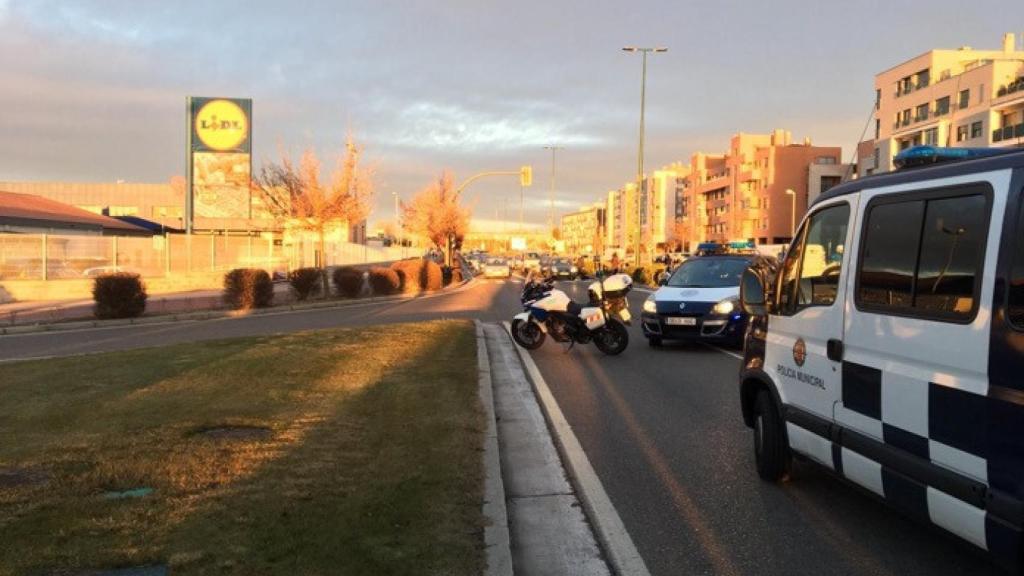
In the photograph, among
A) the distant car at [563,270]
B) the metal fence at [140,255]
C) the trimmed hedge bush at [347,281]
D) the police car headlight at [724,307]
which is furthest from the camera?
the trimmed hedge bush at [347,281]

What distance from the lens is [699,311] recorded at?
12859 mm

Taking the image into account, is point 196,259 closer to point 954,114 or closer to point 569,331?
point 569,331

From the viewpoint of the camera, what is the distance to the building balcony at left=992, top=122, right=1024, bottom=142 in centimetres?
5168

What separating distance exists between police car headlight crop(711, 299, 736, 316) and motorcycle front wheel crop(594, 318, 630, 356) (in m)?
1.54

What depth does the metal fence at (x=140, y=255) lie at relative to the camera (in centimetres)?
2670

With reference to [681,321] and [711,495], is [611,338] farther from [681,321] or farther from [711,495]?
[711,495]

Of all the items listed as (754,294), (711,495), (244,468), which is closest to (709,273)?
(754,294)

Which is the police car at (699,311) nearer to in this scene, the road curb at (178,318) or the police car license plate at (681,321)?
the police car license plate at (681,321)

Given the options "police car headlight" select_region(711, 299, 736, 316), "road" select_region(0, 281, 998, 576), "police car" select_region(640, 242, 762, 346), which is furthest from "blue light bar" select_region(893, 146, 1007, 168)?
"police car headlight" select_region(711, 299, 736, 316)

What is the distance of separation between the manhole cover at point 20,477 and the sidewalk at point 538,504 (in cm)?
318

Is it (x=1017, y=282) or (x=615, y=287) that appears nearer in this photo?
(x=1017, y=282)

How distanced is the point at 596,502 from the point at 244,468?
2517 mm

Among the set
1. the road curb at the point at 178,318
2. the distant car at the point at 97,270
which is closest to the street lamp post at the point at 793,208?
the road curb at the point at 178,318

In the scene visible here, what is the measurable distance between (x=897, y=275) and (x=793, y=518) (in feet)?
6.03
